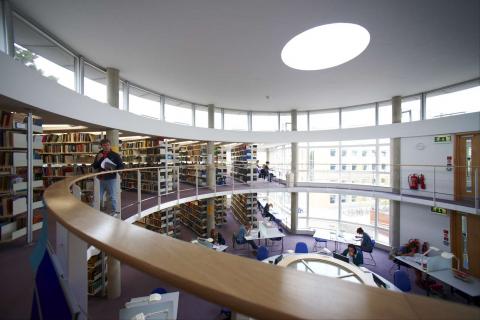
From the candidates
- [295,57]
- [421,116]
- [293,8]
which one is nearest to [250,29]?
[293,8]

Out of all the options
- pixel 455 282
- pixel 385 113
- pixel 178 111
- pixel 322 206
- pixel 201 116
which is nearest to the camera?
pixel 455 282

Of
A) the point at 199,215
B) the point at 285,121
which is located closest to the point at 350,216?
the point at 285,121

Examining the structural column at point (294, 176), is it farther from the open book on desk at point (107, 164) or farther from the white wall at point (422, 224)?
the open book on desk at point (107, 164)

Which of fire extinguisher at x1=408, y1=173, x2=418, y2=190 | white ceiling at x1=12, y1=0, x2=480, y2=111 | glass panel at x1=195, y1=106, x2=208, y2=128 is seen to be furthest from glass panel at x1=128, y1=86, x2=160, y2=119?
fire extinguisher at x1=408, y1=173, x2=418, y2=190

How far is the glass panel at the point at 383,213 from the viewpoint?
7.55m

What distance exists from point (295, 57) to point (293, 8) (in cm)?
184

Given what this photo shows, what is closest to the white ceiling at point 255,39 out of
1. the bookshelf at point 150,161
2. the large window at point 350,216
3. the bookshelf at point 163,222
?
the bookshelf at point 150,161

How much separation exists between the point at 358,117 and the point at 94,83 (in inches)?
353

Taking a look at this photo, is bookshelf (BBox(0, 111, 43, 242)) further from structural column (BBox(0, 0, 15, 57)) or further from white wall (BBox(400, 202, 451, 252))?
white wall (BBox(400, 202, 451, 252))

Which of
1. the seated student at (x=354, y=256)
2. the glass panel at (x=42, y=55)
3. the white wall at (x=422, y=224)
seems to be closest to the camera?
the glass panel at (x=42, y=55)

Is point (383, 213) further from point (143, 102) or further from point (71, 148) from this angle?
point (71, 148)

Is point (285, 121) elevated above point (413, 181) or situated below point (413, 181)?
above

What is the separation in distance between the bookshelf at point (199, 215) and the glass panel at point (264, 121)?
3651 millimetres

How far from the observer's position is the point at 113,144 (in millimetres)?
4602
